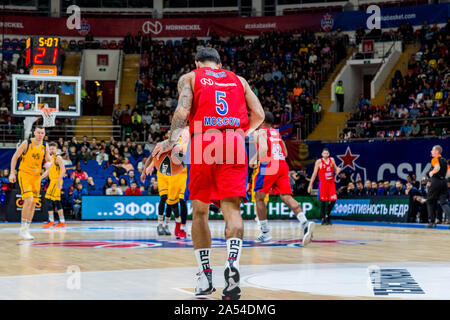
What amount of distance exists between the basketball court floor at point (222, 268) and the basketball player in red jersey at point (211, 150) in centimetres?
50

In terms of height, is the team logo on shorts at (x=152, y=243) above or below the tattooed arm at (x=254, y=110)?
below

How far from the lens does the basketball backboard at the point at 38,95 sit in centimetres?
2183

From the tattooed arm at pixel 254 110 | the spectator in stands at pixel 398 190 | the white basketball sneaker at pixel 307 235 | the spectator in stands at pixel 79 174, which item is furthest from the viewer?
the spectator in stands at pixel 79 174

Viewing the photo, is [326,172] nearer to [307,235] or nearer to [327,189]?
[327,189]

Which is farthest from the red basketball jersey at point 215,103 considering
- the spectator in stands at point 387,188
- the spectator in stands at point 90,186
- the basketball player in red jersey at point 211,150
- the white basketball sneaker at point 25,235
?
the spectator in stands at point 90,186

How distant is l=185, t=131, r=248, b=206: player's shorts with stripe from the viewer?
5602 millimetres

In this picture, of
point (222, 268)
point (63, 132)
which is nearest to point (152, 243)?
point (222, 268)

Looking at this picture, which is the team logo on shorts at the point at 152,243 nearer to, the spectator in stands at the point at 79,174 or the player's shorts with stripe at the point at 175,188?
the player's shorts with stripe at the point at 175,188

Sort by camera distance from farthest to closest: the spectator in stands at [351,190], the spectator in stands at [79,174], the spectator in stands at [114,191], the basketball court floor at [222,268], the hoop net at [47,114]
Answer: the spectator in stands at [79,174] → the spectator in stands at [351,190] → the spectator in stands at [114,191] → the hoop net at [47,114] → the basketball court floor at [222,268]

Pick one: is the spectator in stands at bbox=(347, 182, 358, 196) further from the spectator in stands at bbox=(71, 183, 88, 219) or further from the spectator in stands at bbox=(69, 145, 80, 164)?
the spectator in stands at bbox=(69, 145, 80, 164)

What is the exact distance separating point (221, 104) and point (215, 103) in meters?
0.05
